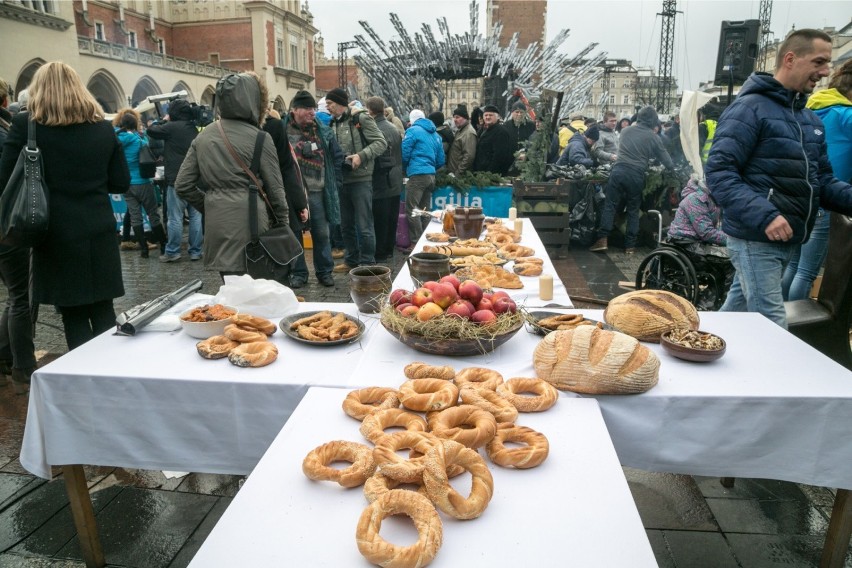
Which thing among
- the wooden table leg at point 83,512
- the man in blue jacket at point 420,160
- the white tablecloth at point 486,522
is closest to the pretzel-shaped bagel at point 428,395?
the white tablecloth at point 486,522

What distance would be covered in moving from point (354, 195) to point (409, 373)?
5.00 metres

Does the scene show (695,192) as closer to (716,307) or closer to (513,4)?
(716,307)

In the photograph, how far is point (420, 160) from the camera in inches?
296

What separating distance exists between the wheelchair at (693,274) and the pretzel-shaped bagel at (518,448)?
372 cm

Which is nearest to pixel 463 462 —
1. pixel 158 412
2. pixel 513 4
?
pixel 158 412

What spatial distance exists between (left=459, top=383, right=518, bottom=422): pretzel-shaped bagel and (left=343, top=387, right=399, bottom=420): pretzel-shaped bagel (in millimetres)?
190

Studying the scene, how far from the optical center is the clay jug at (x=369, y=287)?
7.66 feet

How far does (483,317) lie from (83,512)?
1518 mm

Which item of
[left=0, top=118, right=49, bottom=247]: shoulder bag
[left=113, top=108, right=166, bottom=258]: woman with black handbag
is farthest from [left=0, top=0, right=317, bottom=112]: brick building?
[left=0, top=118, right=49, bottom=247]: shoulder bag

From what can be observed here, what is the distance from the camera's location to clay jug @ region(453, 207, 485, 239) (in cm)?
420

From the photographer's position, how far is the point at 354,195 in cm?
646

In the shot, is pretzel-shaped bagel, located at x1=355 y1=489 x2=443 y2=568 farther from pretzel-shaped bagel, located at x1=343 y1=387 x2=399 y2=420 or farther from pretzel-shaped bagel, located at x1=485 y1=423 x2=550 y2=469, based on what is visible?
pretzel-shaped bagel, located at x1=343 y1=387 x2=399 y2=420

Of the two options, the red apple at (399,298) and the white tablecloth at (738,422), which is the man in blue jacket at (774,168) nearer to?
the white tablecloth at (738,422)

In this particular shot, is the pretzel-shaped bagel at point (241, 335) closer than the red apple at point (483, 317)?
No
